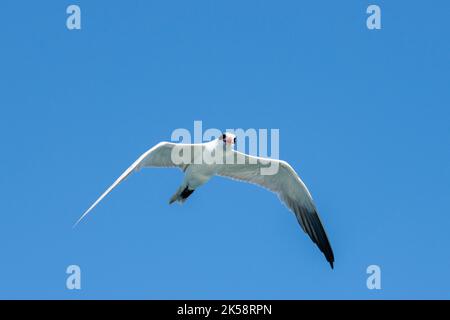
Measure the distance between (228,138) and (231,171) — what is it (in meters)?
1.93

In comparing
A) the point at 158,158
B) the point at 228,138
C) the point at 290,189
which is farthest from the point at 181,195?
the point at 290,189

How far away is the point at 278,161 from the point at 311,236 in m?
2.22

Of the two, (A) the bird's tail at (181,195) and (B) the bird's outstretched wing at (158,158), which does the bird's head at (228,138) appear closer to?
(B) the bird's outstretched wing at (158,158)

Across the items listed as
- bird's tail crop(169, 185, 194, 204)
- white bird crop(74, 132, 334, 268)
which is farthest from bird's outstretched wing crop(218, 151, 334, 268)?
bird's tail crop(169, 185, 194, 204)

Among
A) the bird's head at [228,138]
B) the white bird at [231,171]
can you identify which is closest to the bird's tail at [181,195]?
the white bird at [231,171]

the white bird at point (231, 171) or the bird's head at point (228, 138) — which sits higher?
the bird's head at point (228, 138)

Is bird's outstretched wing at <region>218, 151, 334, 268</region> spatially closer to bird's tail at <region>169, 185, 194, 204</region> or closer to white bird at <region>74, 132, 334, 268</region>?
white bird at <region>74, 132, 334, 268</region>

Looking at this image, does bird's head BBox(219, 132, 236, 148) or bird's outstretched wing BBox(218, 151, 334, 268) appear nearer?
bird's head BBox(219, 132, 236, 148)

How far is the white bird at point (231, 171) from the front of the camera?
1711 cm

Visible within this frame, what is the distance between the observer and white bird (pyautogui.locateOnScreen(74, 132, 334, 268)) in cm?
1711

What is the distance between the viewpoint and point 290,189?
19.1m

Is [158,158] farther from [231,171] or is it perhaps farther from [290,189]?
[290,189]
